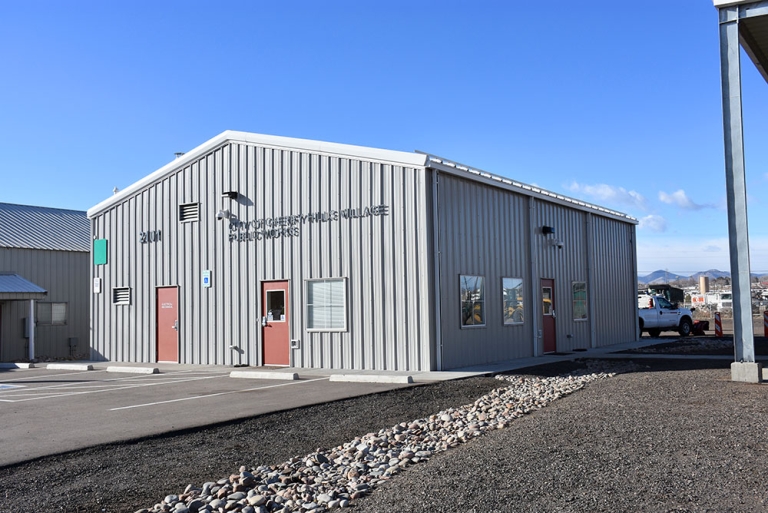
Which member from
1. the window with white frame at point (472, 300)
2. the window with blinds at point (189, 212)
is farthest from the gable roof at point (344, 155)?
the window with white frame at point (472, 300)

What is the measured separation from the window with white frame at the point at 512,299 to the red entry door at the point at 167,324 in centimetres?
894

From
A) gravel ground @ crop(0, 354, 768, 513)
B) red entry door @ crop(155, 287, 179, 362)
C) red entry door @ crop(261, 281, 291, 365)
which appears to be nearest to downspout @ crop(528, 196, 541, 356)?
red entry door @ crop(261, 281, 291, 365)

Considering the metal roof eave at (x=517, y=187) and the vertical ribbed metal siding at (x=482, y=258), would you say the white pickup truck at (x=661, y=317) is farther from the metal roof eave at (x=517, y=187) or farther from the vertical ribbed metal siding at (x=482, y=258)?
the vertical ribbed metal siding at (x=482, y=258)

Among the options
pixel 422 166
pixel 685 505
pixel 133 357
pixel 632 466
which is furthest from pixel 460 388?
pixel 133 357

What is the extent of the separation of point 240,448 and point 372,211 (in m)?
8.85

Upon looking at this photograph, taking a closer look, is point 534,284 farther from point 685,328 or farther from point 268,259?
point 685,328

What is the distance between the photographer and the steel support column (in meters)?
12.3

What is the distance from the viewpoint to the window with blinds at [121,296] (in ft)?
68.7

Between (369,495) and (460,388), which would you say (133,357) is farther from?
(369,495)

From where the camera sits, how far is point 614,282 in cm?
2505

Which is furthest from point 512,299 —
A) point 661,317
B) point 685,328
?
point 685,328

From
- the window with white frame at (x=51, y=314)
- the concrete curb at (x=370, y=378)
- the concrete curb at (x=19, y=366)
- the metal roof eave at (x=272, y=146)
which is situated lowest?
the concrete curb at (x=19, y=366)

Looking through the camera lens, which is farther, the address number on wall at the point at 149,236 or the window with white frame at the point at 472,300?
the address number on wall at the point at 149,236

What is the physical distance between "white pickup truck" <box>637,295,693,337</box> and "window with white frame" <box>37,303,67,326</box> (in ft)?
76.5
